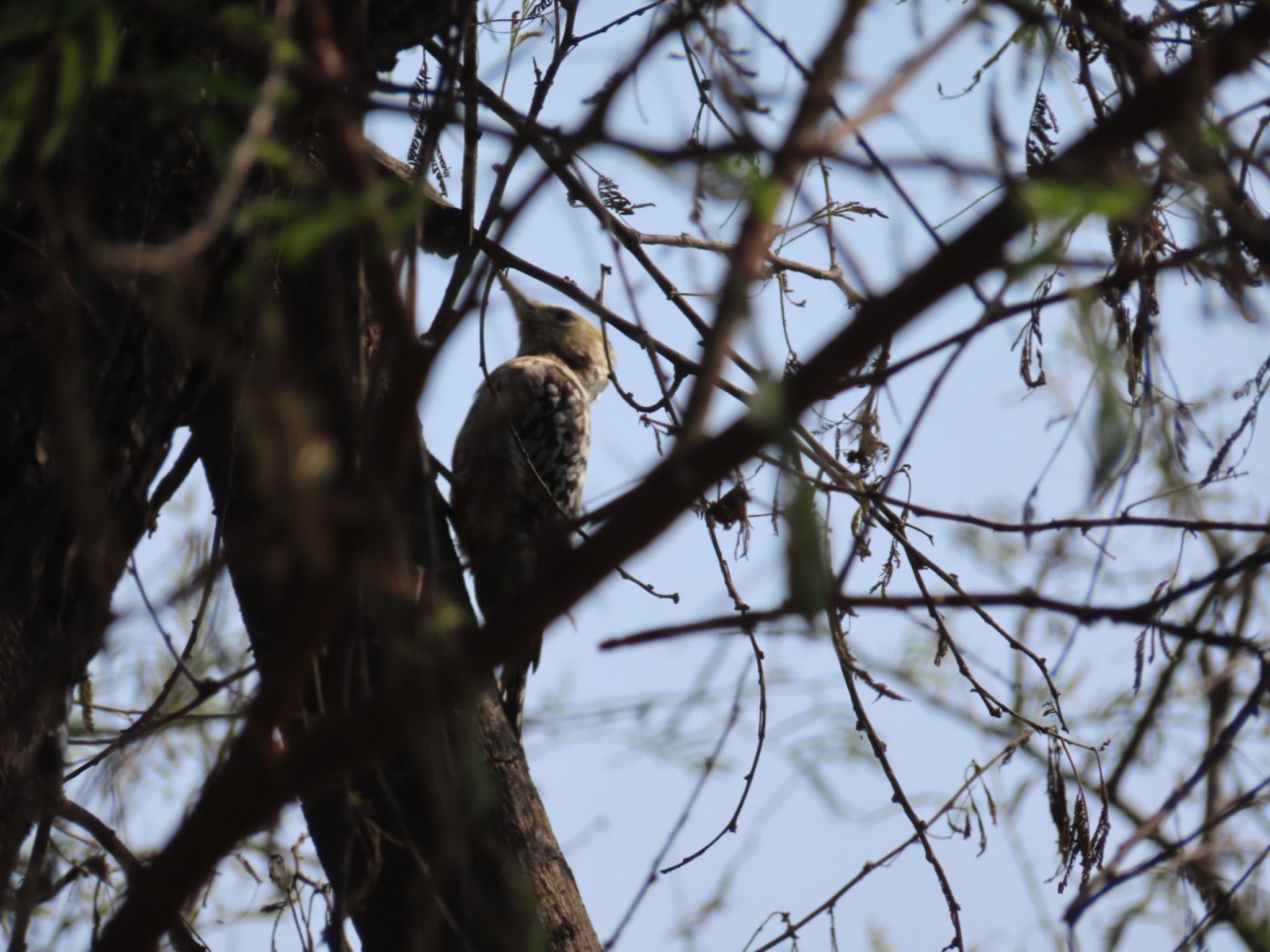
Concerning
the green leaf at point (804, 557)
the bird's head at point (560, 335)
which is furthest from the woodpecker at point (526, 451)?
the green leaf at point (804, 557)

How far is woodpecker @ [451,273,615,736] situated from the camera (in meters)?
5.36

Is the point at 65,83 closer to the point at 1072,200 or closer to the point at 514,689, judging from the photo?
the point at 1072,200

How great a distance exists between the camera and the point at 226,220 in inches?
92.0

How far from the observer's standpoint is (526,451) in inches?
210

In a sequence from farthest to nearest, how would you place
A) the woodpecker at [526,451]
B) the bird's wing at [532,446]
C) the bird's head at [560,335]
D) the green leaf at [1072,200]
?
the bird's head at [560,335], the bird's wing at [532,446], the woodpecker at [526,451], the green leaf at [1072,200]

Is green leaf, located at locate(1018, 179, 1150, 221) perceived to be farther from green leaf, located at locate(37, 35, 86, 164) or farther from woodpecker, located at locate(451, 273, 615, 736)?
woodpecker, located at locate(451, 273, 615, 736)

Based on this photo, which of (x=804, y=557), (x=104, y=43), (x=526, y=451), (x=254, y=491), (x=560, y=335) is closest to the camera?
(x=804, y=557)

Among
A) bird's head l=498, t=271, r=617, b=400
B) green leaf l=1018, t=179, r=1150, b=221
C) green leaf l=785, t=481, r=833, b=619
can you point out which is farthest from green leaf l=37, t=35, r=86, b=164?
bird's head l=498, t=271, r=617, b=400

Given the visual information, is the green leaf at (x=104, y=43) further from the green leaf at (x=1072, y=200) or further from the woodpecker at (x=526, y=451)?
the woodpecker at (x=526, y=451)

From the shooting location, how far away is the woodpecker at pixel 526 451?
5355mm

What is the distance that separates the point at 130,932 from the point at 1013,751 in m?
2.18

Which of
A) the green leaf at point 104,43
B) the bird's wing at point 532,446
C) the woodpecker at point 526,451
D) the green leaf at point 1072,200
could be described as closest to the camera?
the green leaf at point 1072,200

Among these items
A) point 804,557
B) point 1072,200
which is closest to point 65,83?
point 804,557

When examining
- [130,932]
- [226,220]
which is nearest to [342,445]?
[226,220]
